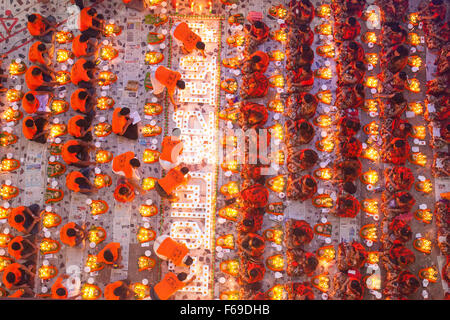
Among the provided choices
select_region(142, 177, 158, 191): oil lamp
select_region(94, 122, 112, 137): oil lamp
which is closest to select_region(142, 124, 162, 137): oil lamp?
select_region(94, 122, 112, 137): oil lamp

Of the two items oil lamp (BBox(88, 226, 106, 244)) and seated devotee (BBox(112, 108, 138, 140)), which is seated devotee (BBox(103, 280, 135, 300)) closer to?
oil lamp (BBox(88, 226, 106, 244))

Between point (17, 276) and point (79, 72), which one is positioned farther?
point (79, 72)

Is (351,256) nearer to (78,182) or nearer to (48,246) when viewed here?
(78,182)

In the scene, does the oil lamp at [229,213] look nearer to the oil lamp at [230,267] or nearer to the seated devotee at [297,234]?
the oil lamp at [230,267]

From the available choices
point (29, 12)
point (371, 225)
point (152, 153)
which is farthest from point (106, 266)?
point (29, 12)

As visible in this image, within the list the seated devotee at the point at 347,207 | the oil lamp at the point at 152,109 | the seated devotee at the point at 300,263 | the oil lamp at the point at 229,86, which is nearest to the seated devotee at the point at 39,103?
the oil lamp at the point at 152,109

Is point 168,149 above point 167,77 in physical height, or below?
below

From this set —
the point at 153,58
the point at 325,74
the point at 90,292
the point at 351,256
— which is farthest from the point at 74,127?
the point at 351,256
